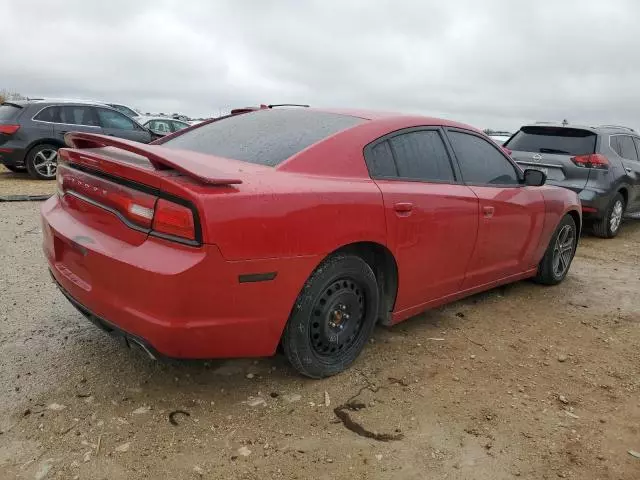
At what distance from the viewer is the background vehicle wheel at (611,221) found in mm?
A: 7316

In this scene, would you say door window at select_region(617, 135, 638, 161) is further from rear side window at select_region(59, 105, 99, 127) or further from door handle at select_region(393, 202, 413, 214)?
rear side window at select_region(59, 105, 99, 127)

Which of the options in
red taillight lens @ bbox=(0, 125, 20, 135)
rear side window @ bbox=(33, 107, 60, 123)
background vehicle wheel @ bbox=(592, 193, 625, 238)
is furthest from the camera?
rear side window @ bbox=(33, 107, 60, 123)

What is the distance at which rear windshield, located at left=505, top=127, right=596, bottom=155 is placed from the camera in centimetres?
708

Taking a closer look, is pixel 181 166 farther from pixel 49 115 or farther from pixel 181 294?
pixel 49 115

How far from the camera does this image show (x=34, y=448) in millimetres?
2254

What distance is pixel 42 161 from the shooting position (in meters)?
9.88

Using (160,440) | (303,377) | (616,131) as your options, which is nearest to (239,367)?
(303,377)

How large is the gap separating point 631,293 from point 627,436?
2646mm

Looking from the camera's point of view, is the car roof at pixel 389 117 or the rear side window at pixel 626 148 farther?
the rear side window at pixel 626 148

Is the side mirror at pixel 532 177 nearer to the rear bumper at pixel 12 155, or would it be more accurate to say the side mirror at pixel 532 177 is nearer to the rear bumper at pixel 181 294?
the rear bumper at pixel 181 294

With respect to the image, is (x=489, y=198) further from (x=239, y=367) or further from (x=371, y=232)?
(x=239, y=367)

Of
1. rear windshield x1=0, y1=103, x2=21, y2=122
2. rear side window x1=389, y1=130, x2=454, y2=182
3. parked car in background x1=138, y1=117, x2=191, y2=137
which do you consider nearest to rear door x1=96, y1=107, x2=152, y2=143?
rear windshield x1=0, y1=103, x2=21, y2=122

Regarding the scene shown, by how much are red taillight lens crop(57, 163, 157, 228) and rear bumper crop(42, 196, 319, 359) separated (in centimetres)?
13

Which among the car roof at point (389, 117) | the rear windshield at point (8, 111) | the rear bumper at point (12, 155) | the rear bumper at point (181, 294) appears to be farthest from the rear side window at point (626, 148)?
the rear windshield at point (8, 111)
